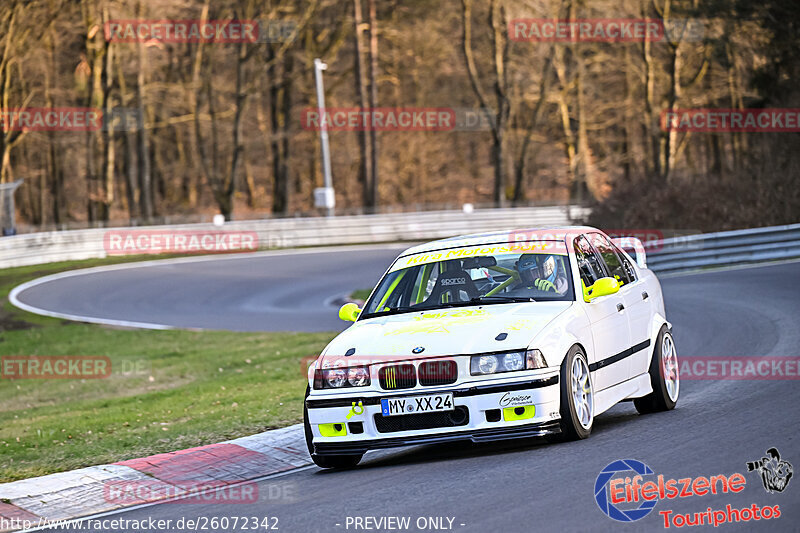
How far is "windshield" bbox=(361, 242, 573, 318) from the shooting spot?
844cm

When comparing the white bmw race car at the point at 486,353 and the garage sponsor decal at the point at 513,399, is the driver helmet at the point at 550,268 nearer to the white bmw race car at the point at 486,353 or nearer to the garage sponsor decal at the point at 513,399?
the white bmw race car at the point at 486,353

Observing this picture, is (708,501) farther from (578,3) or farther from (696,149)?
(696,149)

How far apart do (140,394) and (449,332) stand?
827 centimetres

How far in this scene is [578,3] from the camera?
53.3m

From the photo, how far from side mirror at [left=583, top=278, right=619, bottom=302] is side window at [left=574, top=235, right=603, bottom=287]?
0.24 meters

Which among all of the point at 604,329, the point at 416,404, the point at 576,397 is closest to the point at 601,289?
the point at 604,329

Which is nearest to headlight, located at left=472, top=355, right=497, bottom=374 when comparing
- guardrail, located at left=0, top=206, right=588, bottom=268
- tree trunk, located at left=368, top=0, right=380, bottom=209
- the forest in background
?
the forest in background

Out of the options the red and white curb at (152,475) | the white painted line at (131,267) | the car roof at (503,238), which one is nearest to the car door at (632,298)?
the car roof at (503,238)

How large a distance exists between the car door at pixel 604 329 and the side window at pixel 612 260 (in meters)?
0.24

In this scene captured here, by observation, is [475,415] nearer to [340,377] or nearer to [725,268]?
[340,377]

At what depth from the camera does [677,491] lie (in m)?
6.06

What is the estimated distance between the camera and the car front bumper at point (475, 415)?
23.8 ft

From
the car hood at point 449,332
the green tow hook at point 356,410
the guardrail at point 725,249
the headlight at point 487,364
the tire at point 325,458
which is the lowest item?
the guardrail at point 725,249

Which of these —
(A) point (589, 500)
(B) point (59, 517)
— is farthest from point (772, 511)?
(B) point (59, 517)
